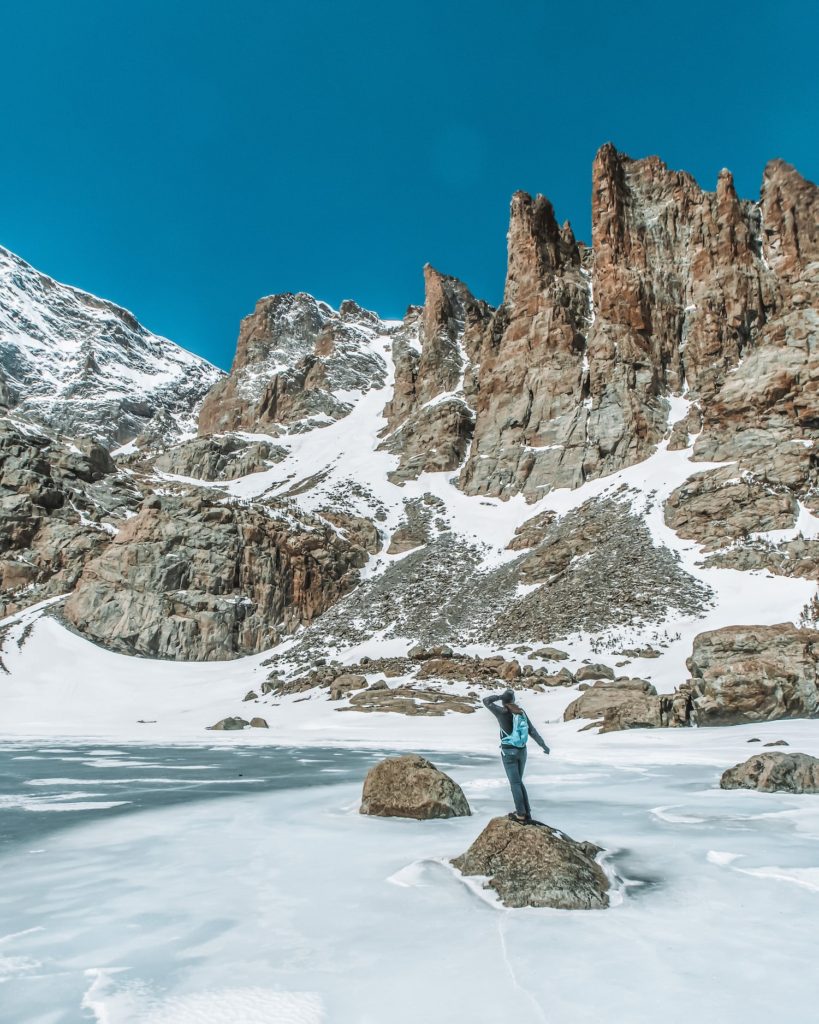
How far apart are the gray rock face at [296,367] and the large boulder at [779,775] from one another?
94.9 metres

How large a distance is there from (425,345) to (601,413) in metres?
39.3

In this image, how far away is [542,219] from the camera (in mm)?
74188

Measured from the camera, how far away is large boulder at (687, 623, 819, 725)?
1877 cm

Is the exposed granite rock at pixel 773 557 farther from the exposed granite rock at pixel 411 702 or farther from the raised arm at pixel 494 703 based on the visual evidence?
the raised arm at pixel 494 703

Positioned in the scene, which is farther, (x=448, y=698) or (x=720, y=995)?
(x=448, y=698)

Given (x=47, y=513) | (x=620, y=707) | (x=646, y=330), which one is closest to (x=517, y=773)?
(x=620, y=707)

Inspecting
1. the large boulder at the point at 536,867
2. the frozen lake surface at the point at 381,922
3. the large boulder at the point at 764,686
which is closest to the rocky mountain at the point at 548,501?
the large boulder at the point at 764,686

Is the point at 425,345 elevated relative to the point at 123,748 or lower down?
elevated

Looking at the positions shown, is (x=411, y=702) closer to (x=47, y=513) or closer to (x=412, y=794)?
(x=412, y=794)

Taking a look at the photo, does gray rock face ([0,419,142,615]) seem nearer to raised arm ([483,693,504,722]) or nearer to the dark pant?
raised arm ([483,693,504,722])

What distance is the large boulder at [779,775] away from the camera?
31.3 feet

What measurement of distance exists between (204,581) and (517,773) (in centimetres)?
4589

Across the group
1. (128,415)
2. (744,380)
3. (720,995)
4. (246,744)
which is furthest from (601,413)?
(128,415)

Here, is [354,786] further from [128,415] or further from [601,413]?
[128,415]
